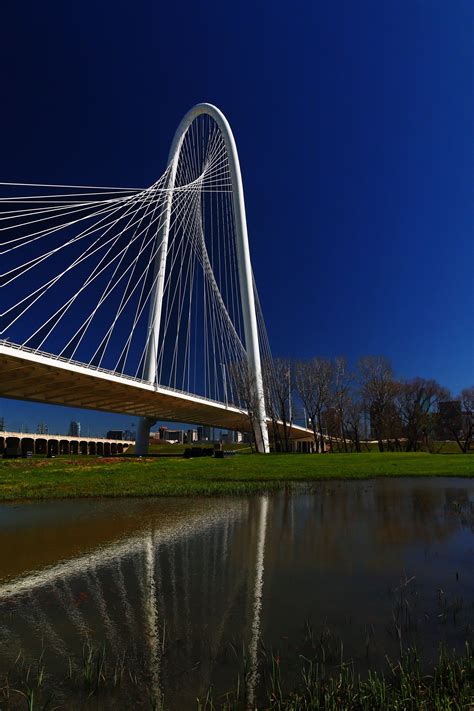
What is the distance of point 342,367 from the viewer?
152 feet

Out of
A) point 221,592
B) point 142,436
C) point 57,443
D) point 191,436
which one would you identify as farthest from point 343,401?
point 191,436

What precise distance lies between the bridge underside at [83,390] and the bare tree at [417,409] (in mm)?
18397

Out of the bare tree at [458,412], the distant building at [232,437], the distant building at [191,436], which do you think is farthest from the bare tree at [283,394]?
the distant building at [191,436]

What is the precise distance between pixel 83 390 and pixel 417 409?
114ft

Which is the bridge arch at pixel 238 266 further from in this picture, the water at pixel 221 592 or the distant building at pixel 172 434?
the distant building at pixel 172 434

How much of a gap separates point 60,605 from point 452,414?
2706 inches

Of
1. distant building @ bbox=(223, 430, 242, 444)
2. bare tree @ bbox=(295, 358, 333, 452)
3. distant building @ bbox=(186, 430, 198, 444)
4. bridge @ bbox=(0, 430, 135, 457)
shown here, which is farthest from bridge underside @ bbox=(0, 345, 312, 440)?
distant building @ bbox=(186, 430, 198, 444)

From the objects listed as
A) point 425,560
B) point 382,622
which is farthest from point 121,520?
point 382,622

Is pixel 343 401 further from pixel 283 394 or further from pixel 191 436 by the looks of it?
pixel 191 436

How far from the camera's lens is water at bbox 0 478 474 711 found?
337 centimetres

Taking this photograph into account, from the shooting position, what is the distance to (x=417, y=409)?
173 ft

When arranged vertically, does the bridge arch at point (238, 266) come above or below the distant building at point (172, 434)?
above

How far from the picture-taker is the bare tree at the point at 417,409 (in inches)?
2037

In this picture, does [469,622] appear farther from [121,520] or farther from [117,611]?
[121,520]
